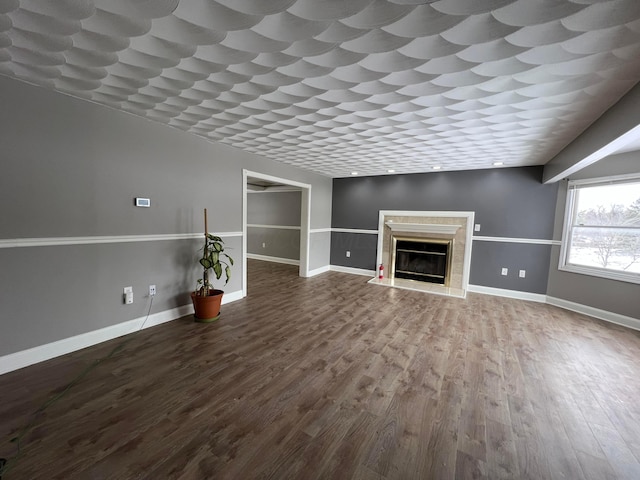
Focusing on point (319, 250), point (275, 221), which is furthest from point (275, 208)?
point (319, 250)

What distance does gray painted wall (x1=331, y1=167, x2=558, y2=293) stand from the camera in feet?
14.7

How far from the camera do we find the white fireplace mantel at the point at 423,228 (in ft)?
17.0

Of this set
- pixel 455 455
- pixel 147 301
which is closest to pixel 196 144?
pixel 147 301

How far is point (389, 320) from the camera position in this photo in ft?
11.6

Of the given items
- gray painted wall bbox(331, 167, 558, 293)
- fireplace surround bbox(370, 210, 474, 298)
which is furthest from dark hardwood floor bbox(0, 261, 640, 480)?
fireplace surround bbox(370, 210, 474, 298)

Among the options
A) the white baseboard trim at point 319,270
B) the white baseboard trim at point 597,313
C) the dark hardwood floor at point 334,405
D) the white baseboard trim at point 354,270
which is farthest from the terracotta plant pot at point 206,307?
the white baseboard trim at point 597,313

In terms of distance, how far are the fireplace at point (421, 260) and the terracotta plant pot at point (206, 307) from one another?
154 inches

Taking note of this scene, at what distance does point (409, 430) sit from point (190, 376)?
68.9 inches

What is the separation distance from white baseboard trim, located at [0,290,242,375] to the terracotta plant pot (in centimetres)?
31

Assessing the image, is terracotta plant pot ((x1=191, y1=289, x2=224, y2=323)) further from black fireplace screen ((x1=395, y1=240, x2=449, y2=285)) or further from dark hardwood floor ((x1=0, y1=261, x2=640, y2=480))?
black fireplace screen ((x1=395, y1=240, x2=449, y2=285))

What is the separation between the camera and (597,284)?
3.80 metres

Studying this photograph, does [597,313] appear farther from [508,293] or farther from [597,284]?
[508,293]

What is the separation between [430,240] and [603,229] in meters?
2.45

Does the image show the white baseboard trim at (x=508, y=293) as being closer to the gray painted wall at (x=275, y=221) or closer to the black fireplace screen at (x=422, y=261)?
the black fireplace screen at (x=422, y=261)
